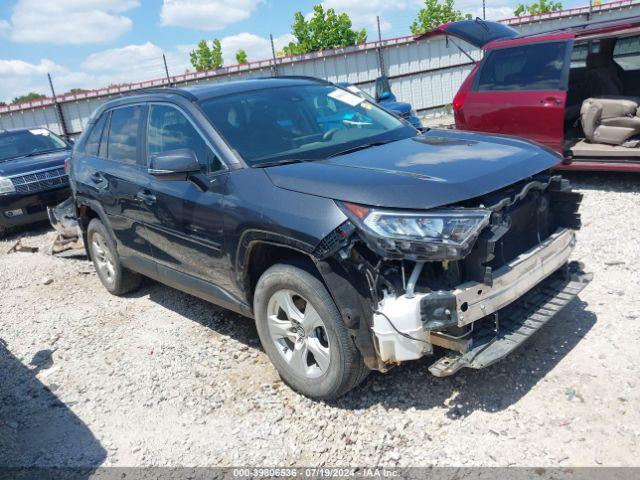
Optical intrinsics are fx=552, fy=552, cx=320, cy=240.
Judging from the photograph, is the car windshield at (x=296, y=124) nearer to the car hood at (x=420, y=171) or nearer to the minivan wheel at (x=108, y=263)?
the car hood at (x=420, y=171)

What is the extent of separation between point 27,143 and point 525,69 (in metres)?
8.48

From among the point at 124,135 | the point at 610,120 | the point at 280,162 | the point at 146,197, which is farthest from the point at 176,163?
the point at 610,120

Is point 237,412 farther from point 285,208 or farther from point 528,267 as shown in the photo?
point 528,267

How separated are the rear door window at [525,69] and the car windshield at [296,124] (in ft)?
10.6

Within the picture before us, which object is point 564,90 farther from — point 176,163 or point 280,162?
point 176,163

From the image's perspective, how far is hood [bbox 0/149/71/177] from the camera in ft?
28.6

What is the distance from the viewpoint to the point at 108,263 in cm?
566

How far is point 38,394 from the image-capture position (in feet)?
13.2

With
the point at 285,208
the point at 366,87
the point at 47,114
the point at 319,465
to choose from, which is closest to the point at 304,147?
the point at 285,208

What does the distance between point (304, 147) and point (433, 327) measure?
5.24 feet

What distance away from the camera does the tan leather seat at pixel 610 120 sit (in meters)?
6.66

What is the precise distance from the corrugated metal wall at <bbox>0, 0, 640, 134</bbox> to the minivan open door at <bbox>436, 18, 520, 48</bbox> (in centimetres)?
997

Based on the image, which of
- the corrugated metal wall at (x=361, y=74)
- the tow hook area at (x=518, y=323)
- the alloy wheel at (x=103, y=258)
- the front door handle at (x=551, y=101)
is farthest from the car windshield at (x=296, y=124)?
the corrugated metal wall at (x=361, y=74)

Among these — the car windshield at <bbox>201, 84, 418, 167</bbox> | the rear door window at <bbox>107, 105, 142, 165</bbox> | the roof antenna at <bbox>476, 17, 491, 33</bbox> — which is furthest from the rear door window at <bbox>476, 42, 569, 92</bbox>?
the rear door window at <bbox>107, 105, 142, 165</bbox>
